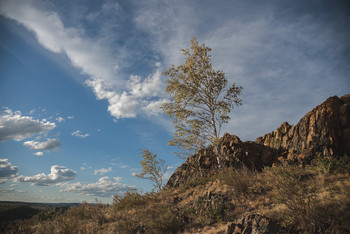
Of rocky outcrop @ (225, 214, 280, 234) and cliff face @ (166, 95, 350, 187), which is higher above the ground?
cliff face @ (166, 95, 350, 187)

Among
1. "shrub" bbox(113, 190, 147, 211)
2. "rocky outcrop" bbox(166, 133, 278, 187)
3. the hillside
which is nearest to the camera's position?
the hillside

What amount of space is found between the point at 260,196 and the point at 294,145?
31.9 ft

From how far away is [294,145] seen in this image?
15.3 meters

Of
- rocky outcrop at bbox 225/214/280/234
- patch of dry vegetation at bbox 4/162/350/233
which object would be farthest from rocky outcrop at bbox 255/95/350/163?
rocky outcrop at bbox 225/214/280/234

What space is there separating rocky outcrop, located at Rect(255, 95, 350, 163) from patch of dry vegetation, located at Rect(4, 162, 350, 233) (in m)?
4.94

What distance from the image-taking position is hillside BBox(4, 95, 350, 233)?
556cm

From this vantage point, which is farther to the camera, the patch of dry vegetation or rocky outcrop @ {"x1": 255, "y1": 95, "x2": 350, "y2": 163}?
rocky outcrop @ {"x1": 255, "y1": 95, "x2": 350, "y2": 163}

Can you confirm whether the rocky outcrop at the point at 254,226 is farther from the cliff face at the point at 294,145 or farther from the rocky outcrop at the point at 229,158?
the rocky outcrop at the point at 229,158

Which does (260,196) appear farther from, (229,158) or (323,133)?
(323,133)

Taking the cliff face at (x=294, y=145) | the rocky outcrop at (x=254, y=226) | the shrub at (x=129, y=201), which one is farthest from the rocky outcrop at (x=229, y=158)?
the rocky outcrop at (x=254, y=226)

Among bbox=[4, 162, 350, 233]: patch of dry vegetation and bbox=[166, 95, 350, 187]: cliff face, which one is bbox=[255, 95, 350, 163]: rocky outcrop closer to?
bbox=[166, 95, 350, 187]: cliff face

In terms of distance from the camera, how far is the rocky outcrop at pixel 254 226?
5332 mm

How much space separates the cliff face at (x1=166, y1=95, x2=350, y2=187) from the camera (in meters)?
13.4

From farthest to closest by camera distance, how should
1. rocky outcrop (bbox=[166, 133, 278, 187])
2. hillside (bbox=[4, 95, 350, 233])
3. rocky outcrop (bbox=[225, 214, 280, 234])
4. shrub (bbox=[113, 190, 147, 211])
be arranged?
rocky outcrop (bbox=[166, 133, 278, 187]) → shrub (bbox=[113, 190, 147, 211]) → hillside (bbox=[4, 95, 350, 233]) → rocky outcrop (bbox=[225, 214, 280, 234])
